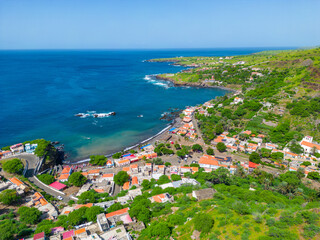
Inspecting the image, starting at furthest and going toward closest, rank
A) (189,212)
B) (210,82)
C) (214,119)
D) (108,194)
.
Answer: (210,82) → (214,119) → (108,194) → (189,212)

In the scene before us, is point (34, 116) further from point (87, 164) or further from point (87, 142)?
point (87, 164)

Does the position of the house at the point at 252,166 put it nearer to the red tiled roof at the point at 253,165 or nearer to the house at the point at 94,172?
the red tiled roof at the point at 253,165

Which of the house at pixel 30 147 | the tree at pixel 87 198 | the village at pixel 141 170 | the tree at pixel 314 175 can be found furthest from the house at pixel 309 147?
the house at pixel 30 147

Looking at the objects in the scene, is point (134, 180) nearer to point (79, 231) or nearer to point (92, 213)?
point (92, 213)

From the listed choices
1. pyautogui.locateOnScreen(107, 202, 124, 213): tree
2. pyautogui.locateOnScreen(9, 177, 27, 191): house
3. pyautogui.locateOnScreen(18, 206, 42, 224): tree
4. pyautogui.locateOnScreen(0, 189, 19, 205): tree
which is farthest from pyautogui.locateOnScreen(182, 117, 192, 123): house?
pyautogui.locateOnScreen(0, 189, 19, 205): tree

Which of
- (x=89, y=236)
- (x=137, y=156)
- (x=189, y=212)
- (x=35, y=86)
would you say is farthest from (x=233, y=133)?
(x=35, y=86)
